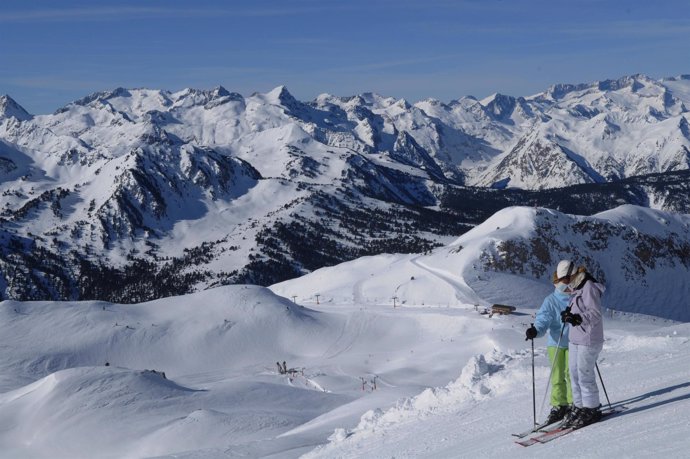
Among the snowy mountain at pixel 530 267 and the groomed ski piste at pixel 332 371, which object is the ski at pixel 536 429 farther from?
the snowy mountain at pixel 530 267

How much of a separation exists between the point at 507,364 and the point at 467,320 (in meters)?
51.9

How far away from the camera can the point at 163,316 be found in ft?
254

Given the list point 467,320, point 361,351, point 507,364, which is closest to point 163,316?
point 361,351

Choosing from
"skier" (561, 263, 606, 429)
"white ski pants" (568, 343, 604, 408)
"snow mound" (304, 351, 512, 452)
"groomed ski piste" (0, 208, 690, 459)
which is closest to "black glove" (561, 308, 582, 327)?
"skier" (561, 263, 606, 429)

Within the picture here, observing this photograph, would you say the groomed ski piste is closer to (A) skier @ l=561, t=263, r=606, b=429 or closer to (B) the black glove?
(A) skier @ l=561, t=263, r=606, b=429

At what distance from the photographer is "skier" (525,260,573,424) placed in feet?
44.4

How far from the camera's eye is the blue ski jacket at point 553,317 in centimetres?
1349

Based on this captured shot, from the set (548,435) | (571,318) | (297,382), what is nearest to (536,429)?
(548,435)

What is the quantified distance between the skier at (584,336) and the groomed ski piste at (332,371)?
0.46 meters

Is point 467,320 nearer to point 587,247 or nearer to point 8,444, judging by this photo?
point 587,247

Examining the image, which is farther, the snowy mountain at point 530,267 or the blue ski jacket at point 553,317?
the snowy mountain at point 530,267

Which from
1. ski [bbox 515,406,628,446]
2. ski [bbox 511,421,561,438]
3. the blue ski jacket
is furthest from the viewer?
ski [bbox 511,421,561,438]

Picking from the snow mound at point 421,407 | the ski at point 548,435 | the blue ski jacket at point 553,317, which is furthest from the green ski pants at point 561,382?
the snow mound at point 421,407

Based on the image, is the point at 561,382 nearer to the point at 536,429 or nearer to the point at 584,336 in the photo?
the point at 536,429
